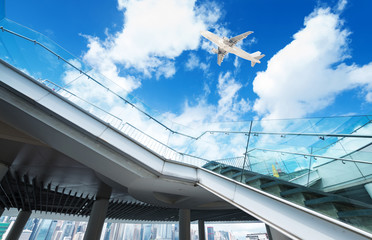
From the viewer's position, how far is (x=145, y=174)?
5.46m

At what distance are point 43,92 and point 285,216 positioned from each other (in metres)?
6.41

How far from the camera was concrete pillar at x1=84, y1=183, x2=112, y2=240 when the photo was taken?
9180 mm

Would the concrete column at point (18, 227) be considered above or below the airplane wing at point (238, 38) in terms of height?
below

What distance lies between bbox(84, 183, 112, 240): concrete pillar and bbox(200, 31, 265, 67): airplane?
1810 centimetres

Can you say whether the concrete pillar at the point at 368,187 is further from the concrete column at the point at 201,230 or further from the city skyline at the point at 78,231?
the city skyline at the point at 78,231

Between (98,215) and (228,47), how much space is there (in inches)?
776

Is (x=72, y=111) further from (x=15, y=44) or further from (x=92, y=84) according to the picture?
(x=15, y=44)

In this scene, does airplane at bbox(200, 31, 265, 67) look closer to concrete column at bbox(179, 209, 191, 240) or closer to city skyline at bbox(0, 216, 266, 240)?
concrete column at bbox(179, 209, 191, 240)

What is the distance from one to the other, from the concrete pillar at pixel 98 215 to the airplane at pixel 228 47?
1810 centimetres

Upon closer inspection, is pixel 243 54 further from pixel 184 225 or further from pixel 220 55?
pixel 184 225

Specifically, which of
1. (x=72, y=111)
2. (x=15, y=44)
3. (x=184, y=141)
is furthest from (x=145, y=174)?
(x=15, y=44)

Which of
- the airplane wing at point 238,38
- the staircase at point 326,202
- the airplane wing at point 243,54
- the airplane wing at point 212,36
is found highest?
the airplane wing at point 212,36

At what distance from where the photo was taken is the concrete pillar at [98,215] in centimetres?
918

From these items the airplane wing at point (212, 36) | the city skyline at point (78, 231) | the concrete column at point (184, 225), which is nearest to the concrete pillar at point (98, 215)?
the concrete column at point (184, 225)
